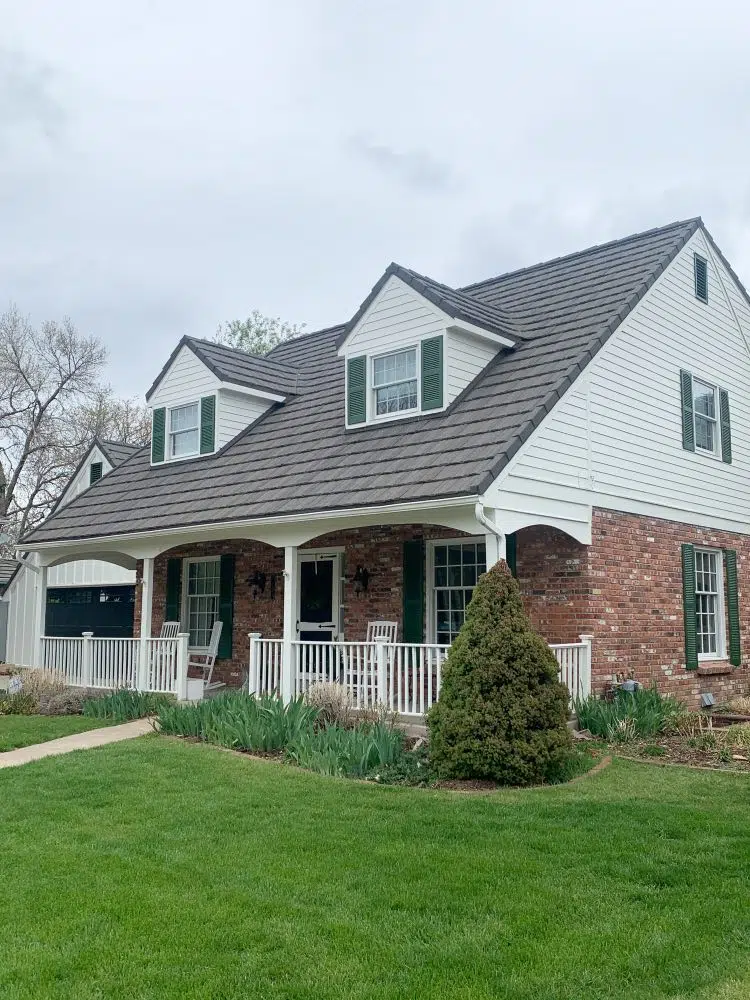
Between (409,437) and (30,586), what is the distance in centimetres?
1881

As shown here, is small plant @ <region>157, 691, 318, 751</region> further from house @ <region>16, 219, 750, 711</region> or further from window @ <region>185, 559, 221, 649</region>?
window @ <region>185, 559, 221, 649</region>

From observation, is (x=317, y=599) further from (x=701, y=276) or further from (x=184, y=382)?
(x=701, y=276)

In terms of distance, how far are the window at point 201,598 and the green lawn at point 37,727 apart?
11.6ft

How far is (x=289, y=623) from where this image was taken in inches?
489

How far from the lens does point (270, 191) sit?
17672mm

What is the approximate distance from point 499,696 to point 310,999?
4.89m

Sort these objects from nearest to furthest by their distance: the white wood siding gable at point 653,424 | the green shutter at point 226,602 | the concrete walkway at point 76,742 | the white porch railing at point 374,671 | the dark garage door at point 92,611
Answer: the concrete walkway at point 76,742
the white porch railing at point 374,671
the white wood siding gable at point 653,424
the green shutter at point 226,602
the dark garage door at point 92,611

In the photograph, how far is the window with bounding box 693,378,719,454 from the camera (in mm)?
15398

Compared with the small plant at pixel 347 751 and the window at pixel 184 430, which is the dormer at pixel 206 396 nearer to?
the window at pixel 184 430

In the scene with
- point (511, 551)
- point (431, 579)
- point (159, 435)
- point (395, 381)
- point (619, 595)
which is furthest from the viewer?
point (159, 435)

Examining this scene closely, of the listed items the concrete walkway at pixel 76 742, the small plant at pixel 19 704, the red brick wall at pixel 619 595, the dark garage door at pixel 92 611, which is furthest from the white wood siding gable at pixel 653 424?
the dark garage door at pixel 92 611

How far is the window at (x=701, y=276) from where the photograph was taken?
1535cm

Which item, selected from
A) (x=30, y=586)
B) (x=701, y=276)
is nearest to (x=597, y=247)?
(x=701, y=276)

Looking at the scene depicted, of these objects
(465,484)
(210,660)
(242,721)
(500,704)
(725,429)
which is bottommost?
(242,721)
